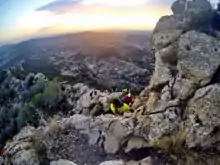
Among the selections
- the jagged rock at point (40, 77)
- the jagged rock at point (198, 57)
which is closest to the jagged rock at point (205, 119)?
the jagged rock at point (198, 57)

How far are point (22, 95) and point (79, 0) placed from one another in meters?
2.03

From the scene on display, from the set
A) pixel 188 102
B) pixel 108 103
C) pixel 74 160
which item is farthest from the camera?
pixel 108 103

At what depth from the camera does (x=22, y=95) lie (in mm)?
7758

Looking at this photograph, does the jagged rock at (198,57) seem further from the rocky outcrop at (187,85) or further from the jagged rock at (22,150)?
the jagged rock at (22,150)

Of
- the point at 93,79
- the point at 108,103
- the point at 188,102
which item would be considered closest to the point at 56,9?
the point at 93,79

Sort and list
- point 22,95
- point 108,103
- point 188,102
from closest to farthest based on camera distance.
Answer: point 188,102
point 108,103
point 22,95

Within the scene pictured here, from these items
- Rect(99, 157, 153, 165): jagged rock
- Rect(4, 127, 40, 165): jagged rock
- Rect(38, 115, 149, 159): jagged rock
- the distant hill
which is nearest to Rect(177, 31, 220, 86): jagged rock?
the distant hill

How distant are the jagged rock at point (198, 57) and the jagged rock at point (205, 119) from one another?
0.73 feet

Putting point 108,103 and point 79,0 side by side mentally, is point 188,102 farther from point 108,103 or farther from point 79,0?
point 79,0

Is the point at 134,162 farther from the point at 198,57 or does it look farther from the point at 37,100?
the point at 37,100

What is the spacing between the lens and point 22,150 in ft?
23.2

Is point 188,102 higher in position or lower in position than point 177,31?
lower

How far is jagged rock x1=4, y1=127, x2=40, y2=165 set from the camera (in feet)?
22.7

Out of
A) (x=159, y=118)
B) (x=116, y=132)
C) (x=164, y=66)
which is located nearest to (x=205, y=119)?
(x=159, y=118)
